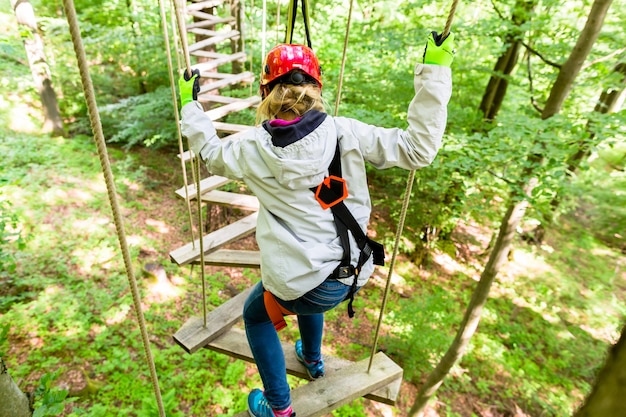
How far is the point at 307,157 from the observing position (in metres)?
1.21

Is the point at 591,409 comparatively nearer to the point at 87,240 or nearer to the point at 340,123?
the point at 340,123

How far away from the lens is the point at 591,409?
306 mm

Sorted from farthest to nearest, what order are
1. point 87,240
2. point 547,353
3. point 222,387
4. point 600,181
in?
point 600,181
point 547,353
point 87,240
point 222,387

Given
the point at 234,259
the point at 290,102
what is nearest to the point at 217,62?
the point at 234,259

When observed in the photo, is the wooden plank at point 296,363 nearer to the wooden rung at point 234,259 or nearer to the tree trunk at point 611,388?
the wooden rung at point 234,259

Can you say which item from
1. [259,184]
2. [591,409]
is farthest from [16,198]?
[591,409]

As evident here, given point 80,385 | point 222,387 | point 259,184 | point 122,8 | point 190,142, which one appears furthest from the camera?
point 122,8

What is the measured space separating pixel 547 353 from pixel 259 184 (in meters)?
5.84

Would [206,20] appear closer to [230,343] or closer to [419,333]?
[230,343]

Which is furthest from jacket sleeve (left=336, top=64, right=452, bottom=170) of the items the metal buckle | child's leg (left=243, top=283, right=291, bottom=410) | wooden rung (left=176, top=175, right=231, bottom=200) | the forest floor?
the forest floor

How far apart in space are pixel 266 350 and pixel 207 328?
0.43 meters

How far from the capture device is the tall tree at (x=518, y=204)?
2.77m

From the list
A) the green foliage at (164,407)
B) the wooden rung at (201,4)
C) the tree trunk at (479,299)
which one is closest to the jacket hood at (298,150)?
the green foliage at (164,407)

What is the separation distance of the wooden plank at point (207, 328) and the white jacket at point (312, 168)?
68 centimetres
